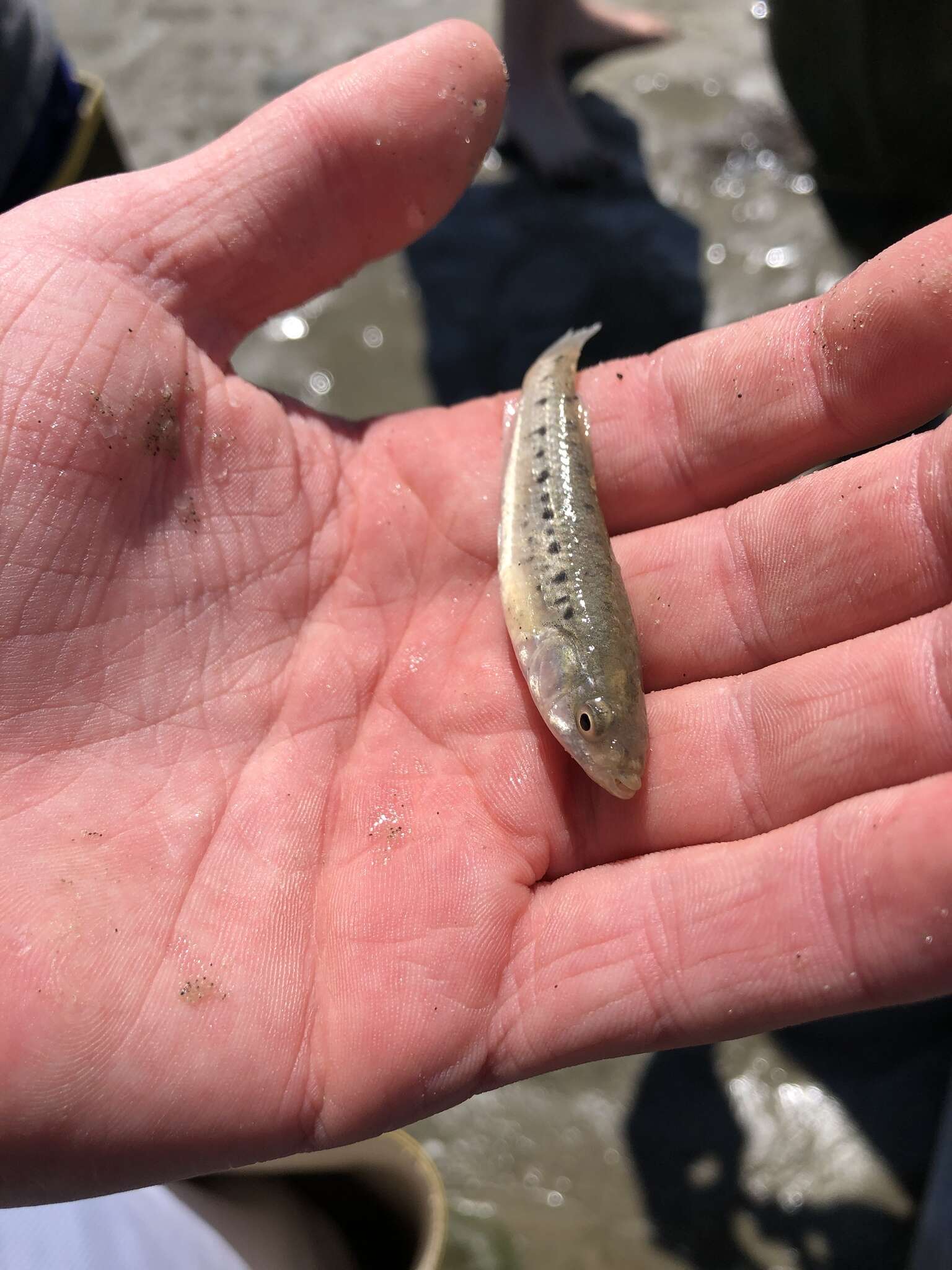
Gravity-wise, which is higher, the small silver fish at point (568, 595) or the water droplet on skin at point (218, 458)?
the water droplet on skin at point (218, 458)

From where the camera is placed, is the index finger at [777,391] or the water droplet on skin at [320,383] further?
the water droplet on skin at [320,383]

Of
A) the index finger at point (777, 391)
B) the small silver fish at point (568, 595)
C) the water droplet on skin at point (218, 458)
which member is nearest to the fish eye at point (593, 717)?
the small silver fish at point (568, 595)

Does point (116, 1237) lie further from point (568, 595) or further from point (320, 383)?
point (320, 383)

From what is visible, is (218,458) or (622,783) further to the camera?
(218,458)

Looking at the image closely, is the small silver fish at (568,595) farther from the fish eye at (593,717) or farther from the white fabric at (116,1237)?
the white fabric at (116,1237)

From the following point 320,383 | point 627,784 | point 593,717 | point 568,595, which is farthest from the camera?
point 320,383

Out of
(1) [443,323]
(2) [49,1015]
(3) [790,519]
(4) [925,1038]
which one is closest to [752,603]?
(3) [790,519]

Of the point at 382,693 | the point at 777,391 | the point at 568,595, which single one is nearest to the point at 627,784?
the point at 568,595
